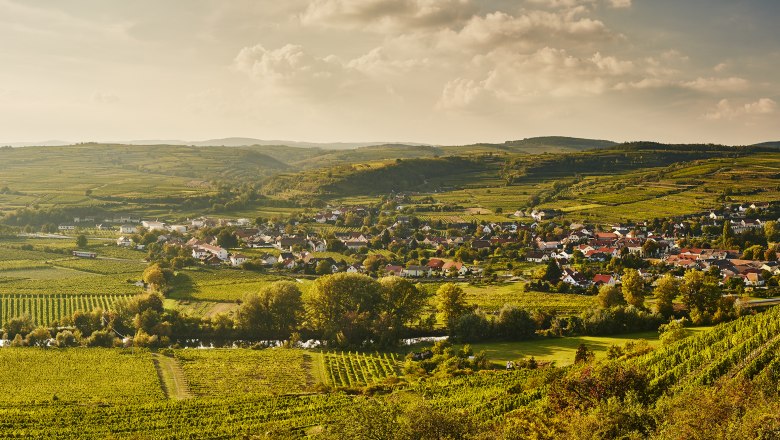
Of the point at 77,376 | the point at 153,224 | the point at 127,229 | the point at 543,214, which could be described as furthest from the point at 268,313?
the point at 543,214

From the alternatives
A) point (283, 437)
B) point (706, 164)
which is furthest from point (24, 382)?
point (706, 164)

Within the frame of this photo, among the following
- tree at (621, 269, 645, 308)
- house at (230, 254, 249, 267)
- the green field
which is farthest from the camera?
house at (230, 254, 249, 267)

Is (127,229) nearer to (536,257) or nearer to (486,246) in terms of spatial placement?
(486,246)

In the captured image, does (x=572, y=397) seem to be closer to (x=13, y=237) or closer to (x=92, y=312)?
(x=92, y=312)

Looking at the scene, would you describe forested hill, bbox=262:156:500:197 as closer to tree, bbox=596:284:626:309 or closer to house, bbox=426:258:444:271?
house, bbox=426:258:444:271

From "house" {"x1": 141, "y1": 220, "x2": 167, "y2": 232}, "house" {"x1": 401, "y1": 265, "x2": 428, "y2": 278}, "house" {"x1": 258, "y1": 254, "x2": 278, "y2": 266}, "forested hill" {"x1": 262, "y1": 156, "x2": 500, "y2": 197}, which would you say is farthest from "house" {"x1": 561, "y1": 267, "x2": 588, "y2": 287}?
"forested hill" {"x1": 262, "y1": 156, "x2": 500, "y2": 197}

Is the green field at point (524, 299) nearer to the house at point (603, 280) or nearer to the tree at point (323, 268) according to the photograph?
the house at point (603, 280)
